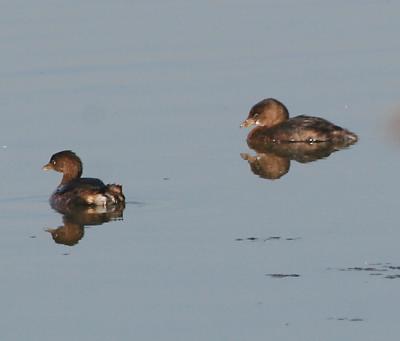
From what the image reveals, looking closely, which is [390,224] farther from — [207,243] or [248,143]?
[248,143]

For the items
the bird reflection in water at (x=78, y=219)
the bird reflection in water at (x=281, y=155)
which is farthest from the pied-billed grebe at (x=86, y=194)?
the bird reflection in water at (x=281, y=155)

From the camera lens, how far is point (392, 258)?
13.1 m

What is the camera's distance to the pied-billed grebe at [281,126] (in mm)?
19812

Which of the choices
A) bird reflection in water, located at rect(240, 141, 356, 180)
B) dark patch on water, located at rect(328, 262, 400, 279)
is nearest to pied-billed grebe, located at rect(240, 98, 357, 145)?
bird reflection in water, located at rect(240, 141, 356, 180)

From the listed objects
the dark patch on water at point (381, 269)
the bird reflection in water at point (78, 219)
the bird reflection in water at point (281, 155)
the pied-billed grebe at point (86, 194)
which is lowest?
the dark patch on water at point (381, 269)

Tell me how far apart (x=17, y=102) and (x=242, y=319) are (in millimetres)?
10378

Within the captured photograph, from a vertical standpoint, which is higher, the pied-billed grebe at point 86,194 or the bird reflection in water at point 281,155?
the bird reflection in water at point 281,155

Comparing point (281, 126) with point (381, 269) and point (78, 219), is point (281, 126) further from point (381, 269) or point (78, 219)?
point (381, 269)

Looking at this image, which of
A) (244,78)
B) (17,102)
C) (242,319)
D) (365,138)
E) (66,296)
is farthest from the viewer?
(244,78)

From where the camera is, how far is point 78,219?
15.7 meters

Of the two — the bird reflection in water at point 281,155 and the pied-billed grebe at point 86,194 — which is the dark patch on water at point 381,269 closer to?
the pied-billed grebe at point 86,194

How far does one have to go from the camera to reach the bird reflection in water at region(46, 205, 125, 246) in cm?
1483

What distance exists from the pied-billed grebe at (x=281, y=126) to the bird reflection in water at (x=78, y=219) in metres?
4.60

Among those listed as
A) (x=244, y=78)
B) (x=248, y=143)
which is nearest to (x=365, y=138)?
(x=248, y=143)
